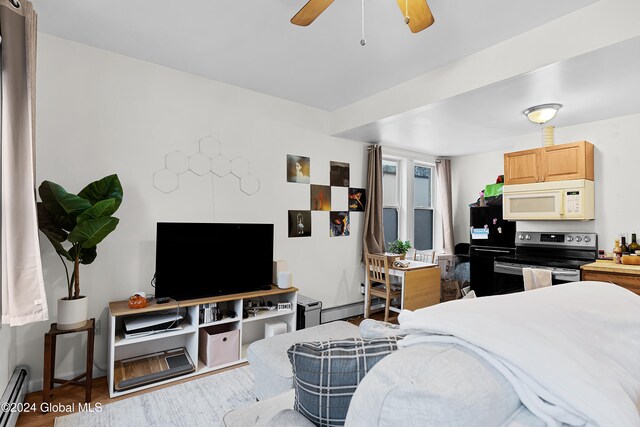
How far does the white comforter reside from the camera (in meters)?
0.76

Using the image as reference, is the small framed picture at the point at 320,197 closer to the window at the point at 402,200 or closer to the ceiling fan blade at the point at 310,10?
the window at the point at 402,200

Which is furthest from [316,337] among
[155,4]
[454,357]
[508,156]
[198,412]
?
[508,156]

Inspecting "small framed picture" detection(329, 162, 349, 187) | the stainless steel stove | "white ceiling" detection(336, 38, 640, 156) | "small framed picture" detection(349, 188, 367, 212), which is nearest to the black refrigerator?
the stainless steel stove

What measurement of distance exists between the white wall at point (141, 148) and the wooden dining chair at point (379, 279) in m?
0.85

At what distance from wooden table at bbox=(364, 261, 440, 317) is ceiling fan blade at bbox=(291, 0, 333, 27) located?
2.96 m

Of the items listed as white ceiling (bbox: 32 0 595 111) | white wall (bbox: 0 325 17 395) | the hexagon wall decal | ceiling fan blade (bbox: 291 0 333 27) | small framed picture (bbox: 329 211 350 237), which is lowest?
white wall (bbox: 0 325 17 395)

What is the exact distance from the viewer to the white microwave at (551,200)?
3.50 m

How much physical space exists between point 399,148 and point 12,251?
4573 mm

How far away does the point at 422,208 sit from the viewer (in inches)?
221

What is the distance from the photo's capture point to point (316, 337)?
2.24m

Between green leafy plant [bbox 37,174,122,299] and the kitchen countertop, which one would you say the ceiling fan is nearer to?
green leafy plant [bbox 37,174,122,299]

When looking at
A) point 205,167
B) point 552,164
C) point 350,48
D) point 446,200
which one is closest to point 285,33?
point 350,48

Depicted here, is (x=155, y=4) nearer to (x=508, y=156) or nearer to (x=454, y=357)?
(x=454, y=357)

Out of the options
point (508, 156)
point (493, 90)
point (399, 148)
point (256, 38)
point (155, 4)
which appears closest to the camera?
point (155, 4)
